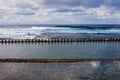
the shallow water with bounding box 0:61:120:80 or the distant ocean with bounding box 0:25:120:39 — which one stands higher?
the shallow water with bounding box 0:61:120:80

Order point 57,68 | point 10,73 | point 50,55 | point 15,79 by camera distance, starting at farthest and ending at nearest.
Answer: point 50,55 → point 57,68 → point 10,73 → point 15,79

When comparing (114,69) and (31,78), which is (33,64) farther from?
(114,69)

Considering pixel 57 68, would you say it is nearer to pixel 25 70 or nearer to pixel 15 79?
pixel 25 70

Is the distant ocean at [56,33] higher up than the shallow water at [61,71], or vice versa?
the shallow water at [61,71]

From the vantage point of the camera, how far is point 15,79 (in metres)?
14.9

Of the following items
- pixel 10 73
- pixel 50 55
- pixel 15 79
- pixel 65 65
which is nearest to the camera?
pixel 15 79

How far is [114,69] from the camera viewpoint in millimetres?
17562

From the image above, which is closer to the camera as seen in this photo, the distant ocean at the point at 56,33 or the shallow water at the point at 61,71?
the shallow water at the point at 61,71

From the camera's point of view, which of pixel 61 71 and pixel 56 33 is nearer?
pixel 61 71

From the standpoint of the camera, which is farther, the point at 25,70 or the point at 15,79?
the point at 25,70

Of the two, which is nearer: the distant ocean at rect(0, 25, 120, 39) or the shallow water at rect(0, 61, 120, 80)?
the shallow water at rect(0, 61, 120, 80)

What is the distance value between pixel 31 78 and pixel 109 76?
506 centimetres

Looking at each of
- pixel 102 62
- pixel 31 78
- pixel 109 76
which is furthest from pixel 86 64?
pixel 31 78

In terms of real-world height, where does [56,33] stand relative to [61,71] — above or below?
below
